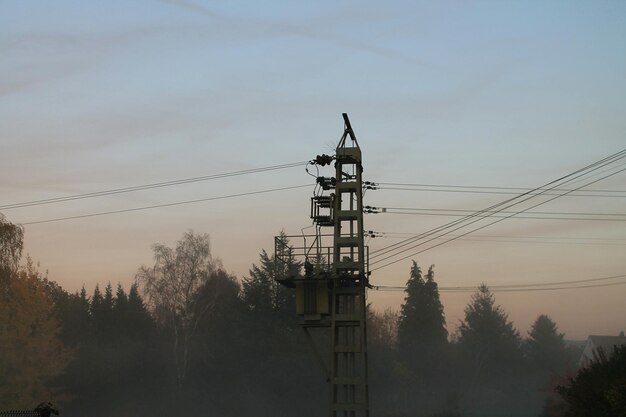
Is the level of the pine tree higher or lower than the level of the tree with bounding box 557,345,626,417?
higher

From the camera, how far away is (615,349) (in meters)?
29.9

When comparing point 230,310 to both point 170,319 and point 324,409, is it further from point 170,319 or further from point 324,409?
point 324,409

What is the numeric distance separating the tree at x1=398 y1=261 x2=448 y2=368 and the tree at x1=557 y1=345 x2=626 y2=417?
72.1m

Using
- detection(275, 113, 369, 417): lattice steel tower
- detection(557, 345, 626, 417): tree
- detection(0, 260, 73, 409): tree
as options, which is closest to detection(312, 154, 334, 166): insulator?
detection(275, 113, 369, 417): lattice steel tower

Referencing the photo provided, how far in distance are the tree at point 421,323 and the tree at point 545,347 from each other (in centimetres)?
1698

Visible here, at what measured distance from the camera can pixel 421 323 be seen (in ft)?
340

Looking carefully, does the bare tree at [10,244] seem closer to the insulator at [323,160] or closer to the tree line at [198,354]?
the tree line at [198,354]

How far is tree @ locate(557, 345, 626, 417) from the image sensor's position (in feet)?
86.8

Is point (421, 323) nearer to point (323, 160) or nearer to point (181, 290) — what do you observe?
point (181, 290)

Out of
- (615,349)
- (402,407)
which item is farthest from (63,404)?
(615,349)

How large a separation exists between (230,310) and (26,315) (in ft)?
80.6

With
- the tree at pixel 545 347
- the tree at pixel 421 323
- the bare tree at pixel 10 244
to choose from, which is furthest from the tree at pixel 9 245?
the tree at pixel 545 347

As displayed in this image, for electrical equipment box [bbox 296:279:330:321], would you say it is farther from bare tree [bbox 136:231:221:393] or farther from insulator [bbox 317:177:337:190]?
bare tree [bbox 136:231:221:393]

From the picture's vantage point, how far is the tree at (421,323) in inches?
4021
